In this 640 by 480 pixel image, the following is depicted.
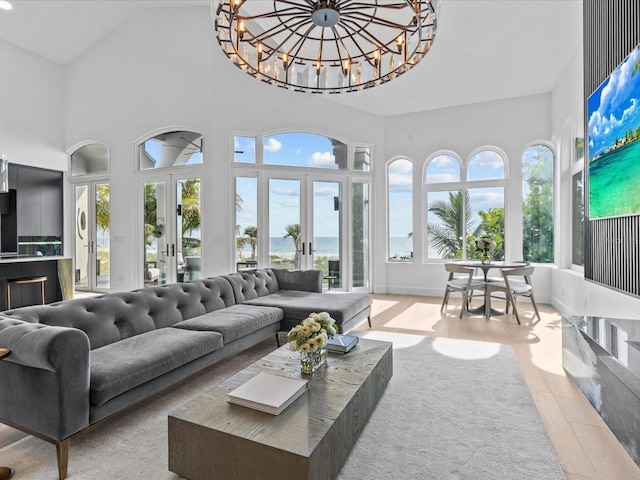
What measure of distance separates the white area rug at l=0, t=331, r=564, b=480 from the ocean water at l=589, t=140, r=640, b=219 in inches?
62.0

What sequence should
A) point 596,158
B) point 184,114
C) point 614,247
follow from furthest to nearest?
point 184,114, point 596,158, point 614,247

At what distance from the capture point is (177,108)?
6.14 metres

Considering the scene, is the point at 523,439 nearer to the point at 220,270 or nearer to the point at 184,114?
the point at 220,270

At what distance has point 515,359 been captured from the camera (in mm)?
3377

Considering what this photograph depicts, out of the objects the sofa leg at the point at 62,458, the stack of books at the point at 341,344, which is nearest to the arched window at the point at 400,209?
the stack of books at the point at 341,344

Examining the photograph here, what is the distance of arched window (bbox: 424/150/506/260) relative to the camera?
6.49 metres

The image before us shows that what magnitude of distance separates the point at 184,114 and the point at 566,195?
246 inches

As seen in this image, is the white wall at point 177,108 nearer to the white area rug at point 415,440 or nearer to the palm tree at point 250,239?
the palm tree at point 250,239

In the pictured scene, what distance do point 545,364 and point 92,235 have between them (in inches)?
308

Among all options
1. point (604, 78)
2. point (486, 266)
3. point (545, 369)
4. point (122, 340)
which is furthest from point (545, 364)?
point (122, 340)

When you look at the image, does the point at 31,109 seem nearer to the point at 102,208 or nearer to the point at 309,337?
the point at 102,208

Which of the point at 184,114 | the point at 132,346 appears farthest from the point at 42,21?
the point at 132,346

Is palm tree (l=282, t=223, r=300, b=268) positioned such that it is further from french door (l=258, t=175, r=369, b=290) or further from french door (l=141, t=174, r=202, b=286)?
french door (l=141, t=174, r=202, b=286)

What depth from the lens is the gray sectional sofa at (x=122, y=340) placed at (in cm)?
178
